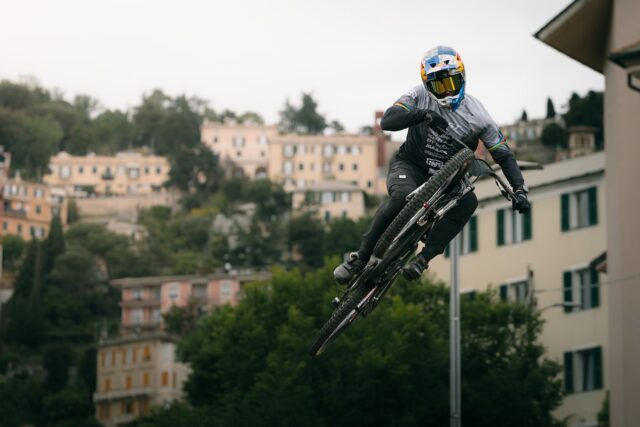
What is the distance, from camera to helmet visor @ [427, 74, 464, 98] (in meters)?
17.9

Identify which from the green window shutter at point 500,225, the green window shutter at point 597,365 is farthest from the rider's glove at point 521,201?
the green window shutter at point 500,225

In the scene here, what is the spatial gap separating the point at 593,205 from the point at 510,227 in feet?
19.7

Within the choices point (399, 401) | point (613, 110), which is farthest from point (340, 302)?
point (399, 401)

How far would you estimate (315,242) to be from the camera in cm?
19125

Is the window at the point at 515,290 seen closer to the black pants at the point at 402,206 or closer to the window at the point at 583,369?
the window at the point at 583,369

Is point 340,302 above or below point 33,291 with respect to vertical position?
below

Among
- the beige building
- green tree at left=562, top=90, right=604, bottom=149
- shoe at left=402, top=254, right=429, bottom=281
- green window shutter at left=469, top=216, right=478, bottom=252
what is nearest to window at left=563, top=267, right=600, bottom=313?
green window shutter at left=469, top=216, right=478, bottom=252

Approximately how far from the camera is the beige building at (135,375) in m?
140

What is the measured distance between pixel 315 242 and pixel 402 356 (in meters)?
131

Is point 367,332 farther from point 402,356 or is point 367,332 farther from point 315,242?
point 315,242

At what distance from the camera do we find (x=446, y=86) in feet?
59.0

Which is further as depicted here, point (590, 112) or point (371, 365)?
point (590, 112)

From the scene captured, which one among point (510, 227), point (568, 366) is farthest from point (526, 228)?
point (568, 366)

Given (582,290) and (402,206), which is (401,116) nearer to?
(402,206)
